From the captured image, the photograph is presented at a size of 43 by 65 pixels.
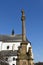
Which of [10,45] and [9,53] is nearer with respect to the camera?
[9,53]

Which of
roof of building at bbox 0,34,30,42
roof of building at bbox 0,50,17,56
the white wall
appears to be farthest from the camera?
roof of building at bbox 0,34,30,42

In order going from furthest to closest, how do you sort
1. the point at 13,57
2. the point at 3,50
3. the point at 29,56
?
1. the point at 3,50
2. the point at 13,57
3. the point at 29,56

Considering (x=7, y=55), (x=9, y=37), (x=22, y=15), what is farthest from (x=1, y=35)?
(x=22, y=15)

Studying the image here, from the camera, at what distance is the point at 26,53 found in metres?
41.9

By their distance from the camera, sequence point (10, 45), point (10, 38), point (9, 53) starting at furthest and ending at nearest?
point (10, 38) → point (10, 45) → point (9, 53)

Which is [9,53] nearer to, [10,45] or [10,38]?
[10,45]

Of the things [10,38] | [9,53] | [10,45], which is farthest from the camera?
[10,38]

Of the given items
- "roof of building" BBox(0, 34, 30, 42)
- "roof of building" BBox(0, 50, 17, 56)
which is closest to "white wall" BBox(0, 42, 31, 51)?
"roof of building" BBox(0, 34, 30, 42)

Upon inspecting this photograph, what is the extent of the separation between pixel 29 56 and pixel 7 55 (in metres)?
48.9

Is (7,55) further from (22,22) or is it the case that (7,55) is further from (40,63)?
(22,22)

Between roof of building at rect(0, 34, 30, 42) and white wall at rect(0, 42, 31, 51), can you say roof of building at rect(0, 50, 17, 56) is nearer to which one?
white wall at rect(0, 42, 31, 51)

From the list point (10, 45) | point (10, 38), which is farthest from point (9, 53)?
point (10, 38)

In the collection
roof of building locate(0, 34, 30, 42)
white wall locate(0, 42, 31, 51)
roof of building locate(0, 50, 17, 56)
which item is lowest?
roof of building locate(0, 50, 17, 56)

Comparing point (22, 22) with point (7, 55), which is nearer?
point (22, 22)
